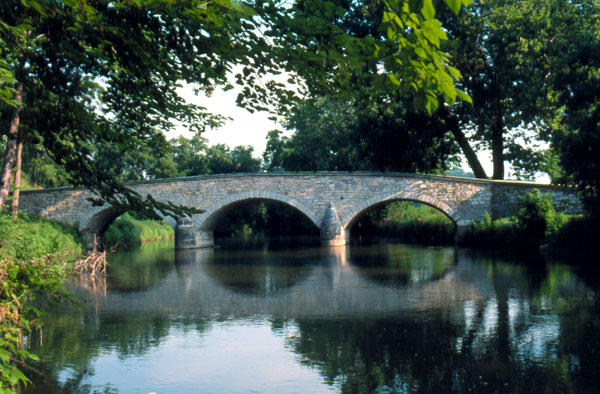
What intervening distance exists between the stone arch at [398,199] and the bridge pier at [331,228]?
404 mm

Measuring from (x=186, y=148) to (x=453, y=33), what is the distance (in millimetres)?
41718

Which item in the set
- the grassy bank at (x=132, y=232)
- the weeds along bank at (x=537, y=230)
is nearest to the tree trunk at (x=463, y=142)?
the weeds along bank at (x=537, y=230)

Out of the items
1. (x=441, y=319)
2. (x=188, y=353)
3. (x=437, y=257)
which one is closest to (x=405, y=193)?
(x=437, y=257)

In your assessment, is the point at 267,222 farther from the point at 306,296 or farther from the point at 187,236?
the point at 306,296

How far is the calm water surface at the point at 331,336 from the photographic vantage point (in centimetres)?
633

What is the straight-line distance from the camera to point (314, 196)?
30797mm

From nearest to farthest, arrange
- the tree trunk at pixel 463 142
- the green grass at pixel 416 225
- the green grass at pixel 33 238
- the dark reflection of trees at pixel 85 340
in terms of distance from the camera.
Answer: the dark reflection of trees at pixel 85 340
the green grass at pixel 33 238
the tree trunk at pixel 463 142
the green grass at pixel 416 225

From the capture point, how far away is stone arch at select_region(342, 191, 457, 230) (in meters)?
29.1

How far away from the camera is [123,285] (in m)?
15.0

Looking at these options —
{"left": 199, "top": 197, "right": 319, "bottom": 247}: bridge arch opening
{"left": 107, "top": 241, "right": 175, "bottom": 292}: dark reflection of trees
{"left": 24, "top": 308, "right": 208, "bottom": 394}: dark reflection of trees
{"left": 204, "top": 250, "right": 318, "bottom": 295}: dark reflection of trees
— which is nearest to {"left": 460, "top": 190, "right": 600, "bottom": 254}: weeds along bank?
{"left": 204, "top": 250, "right": 318, "bottom": 295}: dark reflection of trees

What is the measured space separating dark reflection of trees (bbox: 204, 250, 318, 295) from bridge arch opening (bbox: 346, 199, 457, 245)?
7971 mm

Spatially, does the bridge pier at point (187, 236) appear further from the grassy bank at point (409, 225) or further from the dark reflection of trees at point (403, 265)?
the grassy bank at point (409, 225)

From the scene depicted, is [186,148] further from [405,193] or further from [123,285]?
[123,285]

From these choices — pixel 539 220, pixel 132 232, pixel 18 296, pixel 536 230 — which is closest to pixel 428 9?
pixel 18 296
